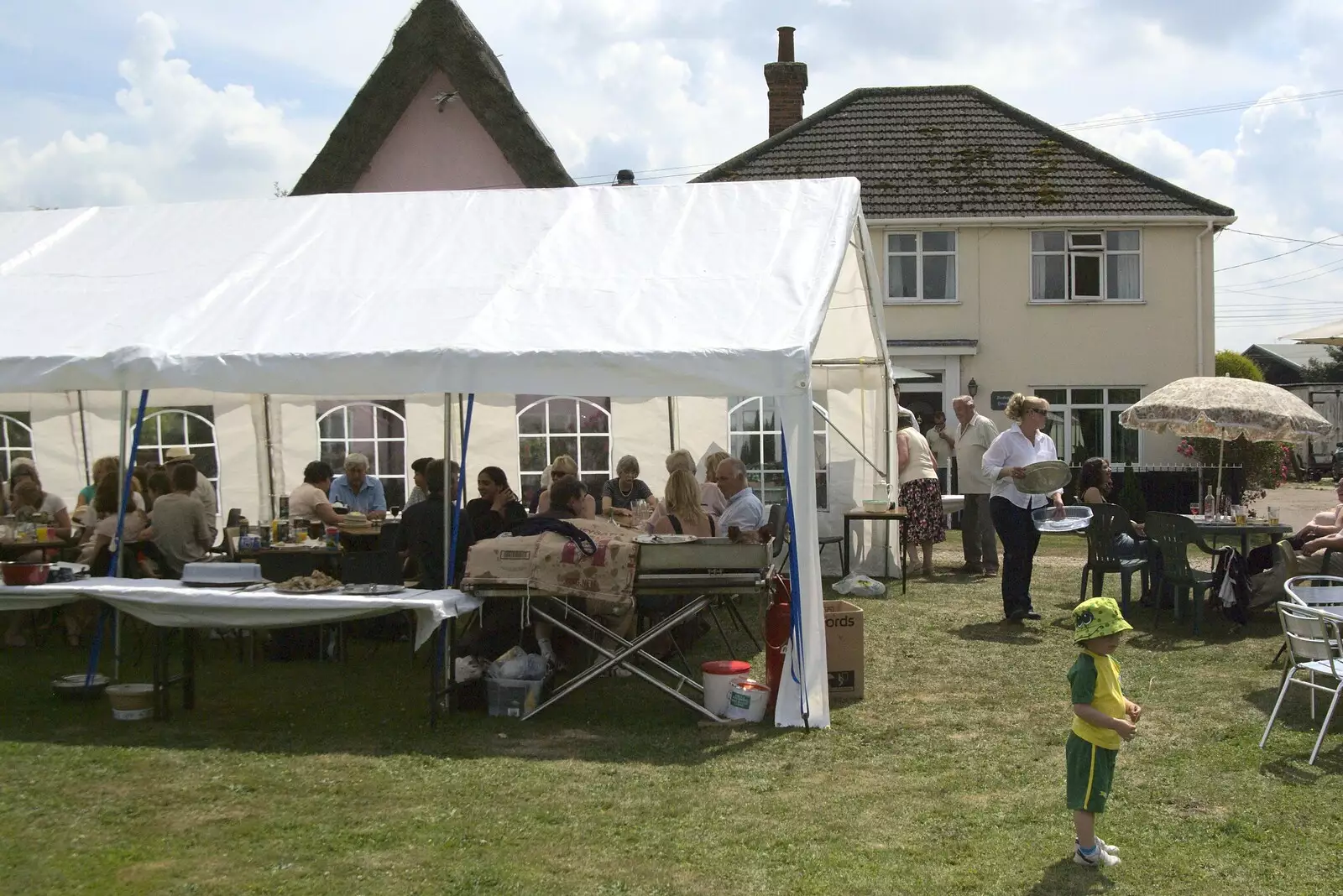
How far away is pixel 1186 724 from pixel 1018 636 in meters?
2.49

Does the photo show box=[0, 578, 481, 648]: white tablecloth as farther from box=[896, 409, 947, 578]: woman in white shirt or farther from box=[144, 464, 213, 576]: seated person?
box=[896, 409, 947, 578]: woman in white shirt

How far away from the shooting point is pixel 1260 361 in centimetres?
4928

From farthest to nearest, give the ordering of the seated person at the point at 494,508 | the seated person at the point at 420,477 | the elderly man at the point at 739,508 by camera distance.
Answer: the seated person at the point at 420,477, the seated person at the point at 494,508, the elderly man at the point at 739,508

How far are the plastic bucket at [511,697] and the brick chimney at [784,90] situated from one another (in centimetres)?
1801

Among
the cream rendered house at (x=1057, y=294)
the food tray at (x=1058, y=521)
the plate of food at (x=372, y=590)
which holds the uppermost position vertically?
the cream rendered house at (x=1057, y=294)

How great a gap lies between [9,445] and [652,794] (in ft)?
31.3

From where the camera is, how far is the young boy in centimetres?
460

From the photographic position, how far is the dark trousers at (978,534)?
12508 mm

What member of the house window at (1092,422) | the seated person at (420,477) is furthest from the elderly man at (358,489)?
the house window at (1092,422)

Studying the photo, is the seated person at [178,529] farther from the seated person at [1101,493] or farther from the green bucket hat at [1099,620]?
the seated person at [1101,493]

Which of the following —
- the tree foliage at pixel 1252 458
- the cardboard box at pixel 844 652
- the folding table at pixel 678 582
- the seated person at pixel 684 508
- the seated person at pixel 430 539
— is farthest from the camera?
the tree foliage at pixel 1252 458

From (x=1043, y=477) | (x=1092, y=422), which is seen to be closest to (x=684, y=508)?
(x=1043, y=477)

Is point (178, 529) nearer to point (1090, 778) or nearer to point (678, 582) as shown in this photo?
point (678, 582)

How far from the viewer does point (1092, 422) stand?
20266 mm
